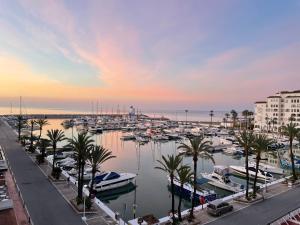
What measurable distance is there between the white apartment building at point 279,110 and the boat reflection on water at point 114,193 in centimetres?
8812

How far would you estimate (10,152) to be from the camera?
55.2 meters

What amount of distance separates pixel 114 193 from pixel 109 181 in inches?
75.6

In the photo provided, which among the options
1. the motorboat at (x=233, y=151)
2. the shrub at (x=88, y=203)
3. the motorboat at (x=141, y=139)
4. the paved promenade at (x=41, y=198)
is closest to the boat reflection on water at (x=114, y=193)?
the paved promenade at (x=41, y=198)

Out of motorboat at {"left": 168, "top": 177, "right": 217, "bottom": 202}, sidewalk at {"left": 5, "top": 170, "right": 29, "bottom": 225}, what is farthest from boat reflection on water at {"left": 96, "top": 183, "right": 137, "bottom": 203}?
sidewalk at {"left": 5, "top": 170, "right": 29, "bottom": 225}

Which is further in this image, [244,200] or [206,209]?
[244,200]

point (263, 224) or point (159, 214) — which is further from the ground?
point (263, 224)

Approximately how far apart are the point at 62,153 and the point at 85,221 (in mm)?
39990

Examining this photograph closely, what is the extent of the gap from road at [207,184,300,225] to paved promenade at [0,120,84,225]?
13723 mm

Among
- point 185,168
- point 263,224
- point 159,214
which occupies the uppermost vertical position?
point 185,168

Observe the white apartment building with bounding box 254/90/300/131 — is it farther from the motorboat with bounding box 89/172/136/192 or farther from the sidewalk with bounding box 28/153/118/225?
the sidewalk with bounding box 28/153/118/225

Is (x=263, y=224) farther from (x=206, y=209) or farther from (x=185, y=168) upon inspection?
(x=185, y=168)

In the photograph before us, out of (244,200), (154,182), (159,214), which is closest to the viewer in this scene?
(244,200)

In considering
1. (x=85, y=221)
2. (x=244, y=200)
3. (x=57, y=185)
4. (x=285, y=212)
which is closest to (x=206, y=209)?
(x=244, y=200)

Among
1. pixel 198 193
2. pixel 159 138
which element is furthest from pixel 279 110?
pixel 198 193
